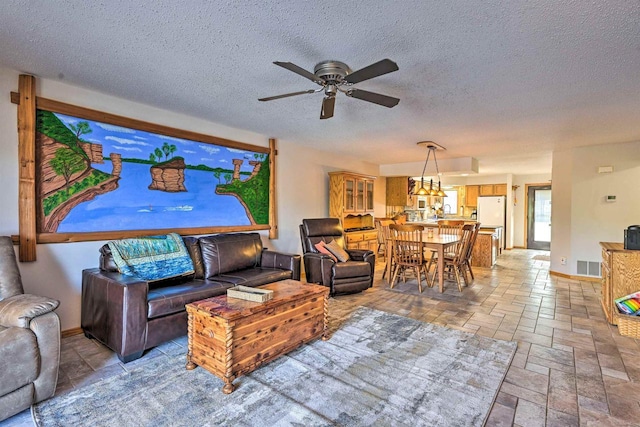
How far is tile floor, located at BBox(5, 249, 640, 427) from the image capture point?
1.88 metres

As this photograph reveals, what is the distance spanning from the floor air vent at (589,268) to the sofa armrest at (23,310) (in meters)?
6.86

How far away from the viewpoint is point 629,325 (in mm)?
2926

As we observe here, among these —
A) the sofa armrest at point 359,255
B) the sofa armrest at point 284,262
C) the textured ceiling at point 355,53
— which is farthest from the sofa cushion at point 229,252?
the textured ceiling at point 355,53

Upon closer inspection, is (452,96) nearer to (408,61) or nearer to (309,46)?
(408,61)

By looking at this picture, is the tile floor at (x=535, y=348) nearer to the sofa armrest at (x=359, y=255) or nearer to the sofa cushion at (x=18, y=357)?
the sofa cushion at (x=18, y=357)

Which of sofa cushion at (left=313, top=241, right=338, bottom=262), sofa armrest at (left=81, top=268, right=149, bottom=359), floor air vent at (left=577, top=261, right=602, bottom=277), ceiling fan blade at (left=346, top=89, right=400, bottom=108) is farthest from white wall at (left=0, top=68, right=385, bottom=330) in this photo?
floor air vent at (left=577, top=261, right=602, bottom=277)

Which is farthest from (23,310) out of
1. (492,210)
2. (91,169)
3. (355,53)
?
(492,210)

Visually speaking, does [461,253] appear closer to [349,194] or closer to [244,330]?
[349,194]

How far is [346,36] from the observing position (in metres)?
2.00

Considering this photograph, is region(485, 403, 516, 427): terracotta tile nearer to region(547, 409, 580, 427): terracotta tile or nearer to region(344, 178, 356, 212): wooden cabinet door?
region(547, 409, 580, 427): terracotta tile

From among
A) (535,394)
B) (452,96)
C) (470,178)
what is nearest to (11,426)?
(535,394)

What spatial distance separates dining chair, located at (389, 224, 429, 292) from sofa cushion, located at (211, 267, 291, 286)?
6.03 ft

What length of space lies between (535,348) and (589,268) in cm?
356

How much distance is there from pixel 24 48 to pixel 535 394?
4209mm
